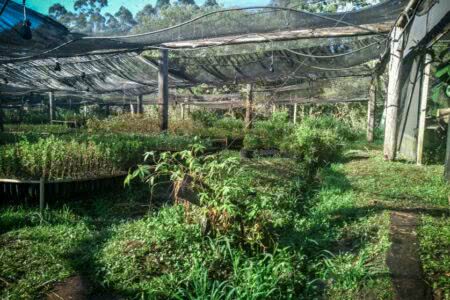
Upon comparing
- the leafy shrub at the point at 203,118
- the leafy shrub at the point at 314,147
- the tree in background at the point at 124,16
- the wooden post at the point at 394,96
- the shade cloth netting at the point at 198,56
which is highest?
the tree in background at the point at 124,16

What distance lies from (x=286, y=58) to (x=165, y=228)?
696 cm

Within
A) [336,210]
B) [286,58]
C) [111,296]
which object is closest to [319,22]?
[286,58]

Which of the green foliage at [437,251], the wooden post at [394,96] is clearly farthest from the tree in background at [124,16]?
the green foliage at [437,251]

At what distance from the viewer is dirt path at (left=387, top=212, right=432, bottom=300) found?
103 inches

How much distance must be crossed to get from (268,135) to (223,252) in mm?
7269

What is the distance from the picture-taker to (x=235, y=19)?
6578 millimetres

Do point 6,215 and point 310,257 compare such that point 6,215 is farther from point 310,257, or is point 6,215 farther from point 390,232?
point 390,232

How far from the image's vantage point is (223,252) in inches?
135

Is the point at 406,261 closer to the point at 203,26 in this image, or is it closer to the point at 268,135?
the point at 203,26

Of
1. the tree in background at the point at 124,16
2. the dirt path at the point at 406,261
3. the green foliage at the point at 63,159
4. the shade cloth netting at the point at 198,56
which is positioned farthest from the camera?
the tree in background at the point at 124,16

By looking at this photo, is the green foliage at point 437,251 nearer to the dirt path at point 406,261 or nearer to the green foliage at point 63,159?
the dirt path at point 406,261

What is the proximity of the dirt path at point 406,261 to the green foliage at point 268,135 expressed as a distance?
5.96 m

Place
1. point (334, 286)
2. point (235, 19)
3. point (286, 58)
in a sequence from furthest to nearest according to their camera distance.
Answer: point (286, 58) < point (235, 19) < point (334, 286)

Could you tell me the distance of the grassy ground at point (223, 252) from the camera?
9.67 ft
